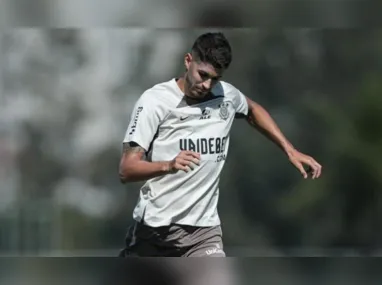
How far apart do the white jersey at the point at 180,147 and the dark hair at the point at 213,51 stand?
0.12 metres

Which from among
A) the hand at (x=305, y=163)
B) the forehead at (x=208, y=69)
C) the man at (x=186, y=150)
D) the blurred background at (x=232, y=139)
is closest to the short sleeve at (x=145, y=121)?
the man at (x=186, y=150)

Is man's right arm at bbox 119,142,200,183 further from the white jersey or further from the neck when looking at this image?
the neck

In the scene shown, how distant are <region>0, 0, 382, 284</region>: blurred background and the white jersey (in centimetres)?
90

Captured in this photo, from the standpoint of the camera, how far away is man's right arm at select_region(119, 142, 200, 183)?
6.92ft

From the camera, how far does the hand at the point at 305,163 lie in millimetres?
2424

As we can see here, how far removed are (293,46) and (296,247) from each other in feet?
2.51

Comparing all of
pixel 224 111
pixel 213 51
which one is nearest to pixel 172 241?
pixel 224 111

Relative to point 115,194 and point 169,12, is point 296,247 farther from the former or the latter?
point 169,12

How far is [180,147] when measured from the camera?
2.39 meters

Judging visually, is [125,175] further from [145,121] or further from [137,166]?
[145,121]

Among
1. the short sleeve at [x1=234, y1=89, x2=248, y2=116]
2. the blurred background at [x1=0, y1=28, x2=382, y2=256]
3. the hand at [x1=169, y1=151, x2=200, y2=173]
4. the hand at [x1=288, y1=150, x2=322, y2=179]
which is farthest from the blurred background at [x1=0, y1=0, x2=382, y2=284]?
the hand at [x1=169, y1=151, x2=200, y2=173]

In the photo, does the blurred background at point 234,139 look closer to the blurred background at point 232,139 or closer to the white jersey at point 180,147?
the blurred background at point 232,139

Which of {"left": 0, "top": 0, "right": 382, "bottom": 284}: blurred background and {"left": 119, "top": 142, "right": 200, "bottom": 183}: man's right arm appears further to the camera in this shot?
{"left": 0, "top": 0, "right": 382, "bottom": 284}: blurred background

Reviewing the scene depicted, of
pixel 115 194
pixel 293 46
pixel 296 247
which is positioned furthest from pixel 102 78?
pixel 296 247
